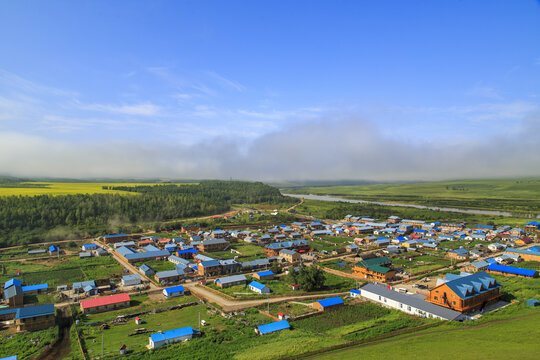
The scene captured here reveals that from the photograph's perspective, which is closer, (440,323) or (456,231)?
(440,323)

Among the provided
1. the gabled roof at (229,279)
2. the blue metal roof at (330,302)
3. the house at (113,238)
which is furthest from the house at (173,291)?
the house at (113,238)

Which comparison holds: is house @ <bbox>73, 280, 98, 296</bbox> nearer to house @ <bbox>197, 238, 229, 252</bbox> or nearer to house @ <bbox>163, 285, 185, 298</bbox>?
house @ <bbox>163, 285, 185, 298</bbox>

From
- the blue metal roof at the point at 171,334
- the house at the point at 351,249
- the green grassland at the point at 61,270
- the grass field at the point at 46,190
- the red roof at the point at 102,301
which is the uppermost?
the grass field at the point at 46,190

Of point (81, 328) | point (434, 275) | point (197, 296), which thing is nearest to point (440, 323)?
point (434, 275)

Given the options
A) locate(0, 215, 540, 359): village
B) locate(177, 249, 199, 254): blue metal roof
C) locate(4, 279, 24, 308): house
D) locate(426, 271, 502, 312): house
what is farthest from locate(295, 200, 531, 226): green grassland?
locate(4, 279, 24, 308): house

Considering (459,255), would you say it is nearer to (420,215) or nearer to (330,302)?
(330,302)

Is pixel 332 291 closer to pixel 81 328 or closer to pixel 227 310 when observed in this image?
pixel 227 310

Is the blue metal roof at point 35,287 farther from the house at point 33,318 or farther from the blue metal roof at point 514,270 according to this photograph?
the blue metal roof at point 514,270
